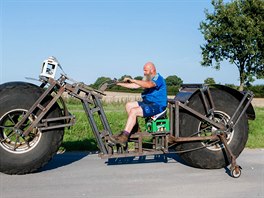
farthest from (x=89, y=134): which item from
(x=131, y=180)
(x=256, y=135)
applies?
(x=131, y=180)

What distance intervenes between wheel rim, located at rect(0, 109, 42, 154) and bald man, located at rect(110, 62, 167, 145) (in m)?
1.12

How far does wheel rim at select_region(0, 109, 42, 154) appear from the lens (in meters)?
6.01

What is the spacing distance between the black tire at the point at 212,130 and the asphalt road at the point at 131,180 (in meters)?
0.16

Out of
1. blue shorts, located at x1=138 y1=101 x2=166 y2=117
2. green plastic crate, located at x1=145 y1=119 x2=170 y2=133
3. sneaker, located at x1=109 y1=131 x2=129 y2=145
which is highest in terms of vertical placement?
blue shorts, located at x1=138 y1=101 x2=166 y2=117

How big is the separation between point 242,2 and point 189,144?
35.0 m

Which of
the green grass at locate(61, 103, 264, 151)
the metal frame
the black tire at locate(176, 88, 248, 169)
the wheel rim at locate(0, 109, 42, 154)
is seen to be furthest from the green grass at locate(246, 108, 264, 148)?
the wheel rim at locate(0, 109, 42, 154)

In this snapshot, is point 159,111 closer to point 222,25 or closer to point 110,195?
point 110,195

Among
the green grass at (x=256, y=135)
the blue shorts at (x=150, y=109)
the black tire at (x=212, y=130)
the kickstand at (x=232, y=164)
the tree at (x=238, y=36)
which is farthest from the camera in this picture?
the tree at (x=238, y=36)

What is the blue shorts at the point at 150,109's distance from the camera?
21.0 feet

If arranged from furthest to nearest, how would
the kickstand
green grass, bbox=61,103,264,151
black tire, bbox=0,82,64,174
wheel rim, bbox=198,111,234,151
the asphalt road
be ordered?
green grass, bbox=61,103,264,151 → wheel rim, bbox=198,111,234,151 → the kickstand → black tire, bbox=0,82,64,174 → the asphalt road

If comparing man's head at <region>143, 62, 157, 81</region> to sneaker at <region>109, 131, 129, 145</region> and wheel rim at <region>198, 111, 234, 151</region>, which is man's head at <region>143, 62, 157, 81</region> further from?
wheel rim at <region>198, 111, 234, 151</region>

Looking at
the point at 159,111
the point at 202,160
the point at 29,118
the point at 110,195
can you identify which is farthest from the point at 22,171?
the point at 202,160

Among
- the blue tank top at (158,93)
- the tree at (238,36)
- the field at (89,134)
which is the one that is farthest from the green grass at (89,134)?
the tree at (238,36)

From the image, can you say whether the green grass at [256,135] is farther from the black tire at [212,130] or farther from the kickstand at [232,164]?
the kickstand at [232,164]
